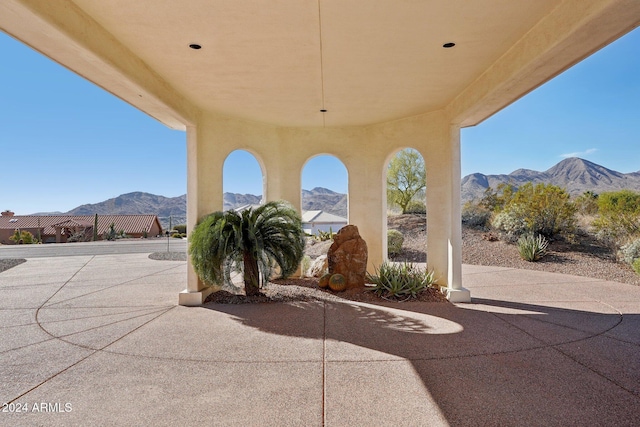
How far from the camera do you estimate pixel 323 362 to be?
367 centimetres

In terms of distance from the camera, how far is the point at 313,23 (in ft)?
12.9

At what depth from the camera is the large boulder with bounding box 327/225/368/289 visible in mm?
7211

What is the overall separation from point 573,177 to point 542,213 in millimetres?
56063

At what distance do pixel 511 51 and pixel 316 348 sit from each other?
4548 millimetres

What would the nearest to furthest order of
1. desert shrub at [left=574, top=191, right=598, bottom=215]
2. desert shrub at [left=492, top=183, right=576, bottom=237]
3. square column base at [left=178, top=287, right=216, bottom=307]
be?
square column base at [left=178, top=287, right=216, bottom=307] < desert shrub at [left=492, top=183, right=576, bottom=237] < desert shrub at [left=574, top=191, right=598, bottom=215]

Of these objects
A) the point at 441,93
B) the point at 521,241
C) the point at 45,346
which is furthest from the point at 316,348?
the point at 521,241

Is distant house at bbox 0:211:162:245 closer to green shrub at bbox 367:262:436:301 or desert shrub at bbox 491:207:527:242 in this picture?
green shrub at bbox 367:262:436:301

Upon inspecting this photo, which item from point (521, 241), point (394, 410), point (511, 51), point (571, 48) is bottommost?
point (394, 410)

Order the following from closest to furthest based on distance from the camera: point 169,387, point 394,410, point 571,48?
point 394,410
point 169,387
point 571,48

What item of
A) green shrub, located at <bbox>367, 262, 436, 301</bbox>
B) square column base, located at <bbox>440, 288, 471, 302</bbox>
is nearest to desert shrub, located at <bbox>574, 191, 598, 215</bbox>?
square column base, located at <bbox>440, 288, 471, 302</bbox>

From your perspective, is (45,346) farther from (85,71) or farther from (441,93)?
(441,93)

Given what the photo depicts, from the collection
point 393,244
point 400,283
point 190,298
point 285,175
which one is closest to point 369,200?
point 285,175

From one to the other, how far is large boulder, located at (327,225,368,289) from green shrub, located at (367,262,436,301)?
31 centimetres

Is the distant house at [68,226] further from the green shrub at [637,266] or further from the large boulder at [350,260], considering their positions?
the green shrub at [637,266]
